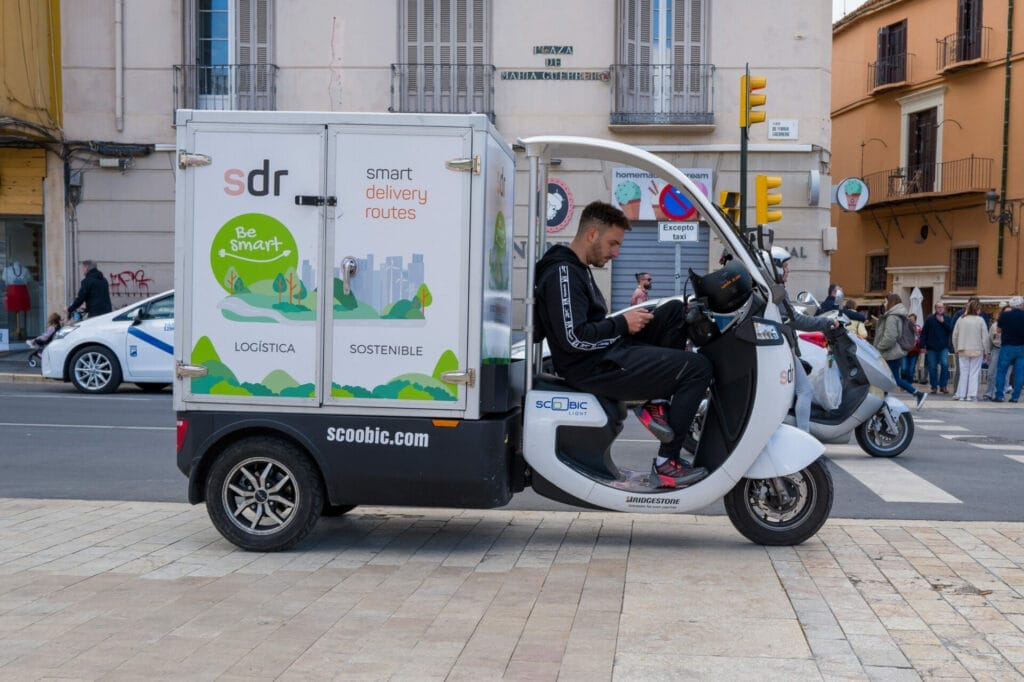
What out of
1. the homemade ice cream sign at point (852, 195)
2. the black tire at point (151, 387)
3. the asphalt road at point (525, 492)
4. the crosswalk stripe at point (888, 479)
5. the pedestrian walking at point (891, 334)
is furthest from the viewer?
the homemade ice cream sign at point (852, 195)

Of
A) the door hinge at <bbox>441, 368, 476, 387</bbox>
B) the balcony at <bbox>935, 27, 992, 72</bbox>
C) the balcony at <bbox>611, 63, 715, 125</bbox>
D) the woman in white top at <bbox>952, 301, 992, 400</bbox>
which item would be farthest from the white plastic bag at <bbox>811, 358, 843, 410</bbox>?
the balcony at <bbox>935, 27, 992, 72</bbox>

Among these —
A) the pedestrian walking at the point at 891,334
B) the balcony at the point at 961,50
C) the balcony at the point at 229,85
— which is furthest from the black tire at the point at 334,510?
the balcony at the point at 961,50

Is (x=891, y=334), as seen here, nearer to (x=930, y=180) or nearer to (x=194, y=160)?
(x=194, y=160)

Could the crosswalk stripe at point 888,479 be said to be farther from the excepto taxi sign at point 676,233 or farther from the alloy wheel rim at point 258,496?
the excepto taxi sign at point 676,233

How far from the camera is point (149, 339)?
16.7 metres

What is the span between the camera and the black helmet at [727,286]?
639cm

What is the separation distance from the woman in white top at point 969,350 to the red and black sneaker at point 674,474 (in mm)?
→ 14738

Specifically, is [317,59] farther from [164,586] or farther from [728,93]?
[164,586]

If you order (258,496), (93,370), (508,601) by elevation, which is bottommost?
(508,601)

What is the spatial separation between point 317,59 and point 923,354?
13.1 meters

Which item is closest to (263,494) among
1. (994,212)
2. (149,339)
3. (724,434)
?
(724,434)

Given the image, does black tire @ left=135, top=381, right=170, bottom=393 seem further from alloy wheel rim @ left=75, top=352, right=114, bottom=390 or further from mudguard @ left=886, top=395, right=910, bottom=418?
mudguard @ left=886, top=395, right=910, bottom=418

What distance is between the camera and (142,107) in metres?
23.5

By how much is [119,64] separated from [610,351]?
63.6 feet
